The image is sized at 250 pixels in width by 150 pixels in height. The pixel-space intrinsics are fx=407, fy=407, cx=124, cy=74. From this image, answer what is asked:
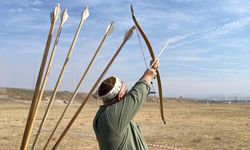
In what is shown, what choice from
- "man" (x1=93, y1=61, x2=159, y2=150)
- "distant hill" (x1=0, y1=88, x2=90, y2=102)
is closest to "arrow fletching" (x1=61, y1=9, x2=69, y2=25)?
"man" (x1=93, y1=61, x2=159, y2=150)

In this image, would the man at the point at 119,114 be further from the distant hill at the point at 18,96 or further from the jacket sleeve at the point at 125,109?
the distant hill at the point at 18,96

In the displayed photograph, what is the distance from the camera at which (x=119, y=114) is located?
253 centimetres

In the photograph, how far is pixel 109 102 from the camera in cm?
264

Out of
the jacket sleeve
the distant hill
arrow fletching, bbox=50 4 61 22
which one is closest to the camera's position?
the jacket sleeve

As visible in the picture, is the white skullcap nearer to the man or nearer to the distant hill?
the man

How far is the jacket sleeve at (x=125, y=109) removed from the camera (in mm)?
2527

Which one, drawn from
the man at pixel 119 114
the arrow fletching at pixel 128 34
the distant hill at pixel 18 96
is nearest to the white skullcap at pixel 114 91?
the man at pixel 119 114

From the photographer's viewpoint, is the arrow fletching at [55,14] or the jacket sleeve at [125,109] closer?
the jacket sleeve at [125,109]

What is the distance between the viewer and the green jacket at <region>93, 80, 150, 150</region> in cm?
254

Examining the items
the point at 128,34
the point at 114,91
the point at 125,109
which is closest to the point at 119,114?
the point at 125,109

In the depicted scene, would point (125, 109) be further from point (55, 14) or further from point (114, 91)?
point (55, 14)

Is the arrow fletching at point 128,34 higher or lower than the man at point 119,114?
higher

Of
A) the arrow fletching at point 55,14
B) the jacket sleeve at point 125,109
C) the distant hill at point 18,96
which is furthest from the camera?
the distant hill at point 18,96

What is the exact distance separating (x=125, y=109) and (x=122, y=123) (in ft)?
0.31
